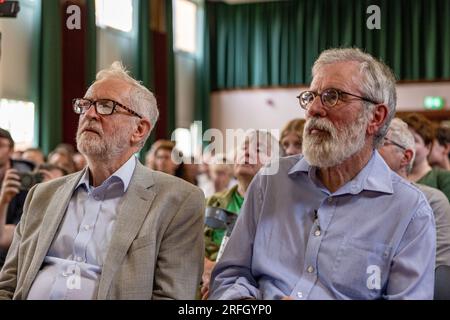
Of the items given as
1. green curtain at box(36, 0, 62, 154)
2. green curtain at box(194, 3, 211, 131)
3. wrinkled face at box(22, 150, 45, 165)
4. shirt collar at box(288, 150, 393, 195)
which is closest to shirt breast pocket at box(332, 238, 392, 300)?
shirt collar at box(288, 150, 393, 195)

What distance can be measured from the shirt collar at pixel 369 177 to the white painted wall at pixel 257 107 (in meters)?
8.08

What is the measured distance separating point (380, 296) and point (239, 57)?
30.6 feet

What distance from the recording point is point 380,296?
165 centimetres

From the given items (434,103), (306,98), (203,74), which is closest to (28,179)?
(306,98)

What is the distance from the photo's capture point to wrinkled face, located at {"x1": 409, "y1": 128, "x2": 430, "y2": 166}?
2.95 meters

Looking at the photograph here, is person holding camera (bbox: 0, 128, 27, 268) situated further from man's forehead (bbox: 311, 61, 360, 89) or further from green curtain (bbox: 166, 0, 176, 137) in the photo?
green curtain (bbox: 166, 0, 176, 137)

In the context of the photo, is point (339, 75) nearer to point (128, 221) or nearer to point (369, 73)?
point (369, 73)

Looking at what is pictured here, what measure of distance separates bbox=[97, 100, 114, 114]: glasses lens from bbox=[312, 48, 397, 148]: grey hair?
0.61m

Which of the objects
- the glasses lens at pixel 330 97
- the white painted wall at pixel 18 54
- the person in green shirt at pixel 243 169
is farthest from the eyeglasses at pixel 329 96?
the white painted wall at pixel 18 54

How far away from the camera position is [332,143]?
1.72m

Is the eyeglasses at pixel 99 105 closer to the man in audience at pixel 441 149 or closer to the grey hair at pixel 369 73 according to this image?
the grey hair at pixel 369 73

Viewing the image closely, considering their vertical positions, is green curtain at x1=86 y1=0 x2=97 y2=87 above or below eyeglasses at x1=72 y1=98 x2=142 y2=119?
above
